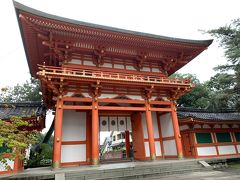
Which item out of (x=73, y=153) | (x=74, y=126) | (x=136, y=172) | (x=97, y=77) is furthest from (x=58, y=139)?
(x=136, y=172)

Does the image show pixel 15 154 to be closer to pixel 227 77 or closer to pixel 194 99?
pixel 227 77

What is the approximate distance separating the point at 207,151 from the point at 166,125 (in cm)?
334

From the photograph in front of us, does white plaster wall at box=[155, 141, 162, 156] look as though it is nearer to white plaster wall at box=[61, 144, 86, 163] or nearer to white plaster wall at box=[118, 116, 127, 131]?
white plaster wall at box=[118, 116, 127, 131]

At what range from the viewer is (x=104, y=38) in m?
10.9

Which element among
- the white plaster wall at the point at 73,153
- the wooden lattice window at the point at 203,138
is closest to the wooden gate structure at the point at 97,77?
the white plaster wall at the point at 73,153

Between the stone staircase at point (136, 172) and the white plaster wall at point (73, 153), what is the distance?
294 centimetres

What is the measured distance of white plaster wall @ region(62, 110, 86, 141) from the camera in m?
11.0

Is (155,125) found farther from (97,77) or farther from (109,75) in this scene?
(97,77)

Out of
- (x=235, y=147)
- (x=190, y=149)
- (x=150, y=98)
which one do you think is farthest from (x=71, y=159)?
(x=235, y=147)

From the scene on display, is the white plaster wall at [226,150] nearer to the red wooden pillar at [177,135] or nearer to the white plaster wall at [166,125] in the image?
the red wooden pillar at [177,135]

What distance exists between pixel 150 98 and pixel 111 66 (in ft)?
11.0

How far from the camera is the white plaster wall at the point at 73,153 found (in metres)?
10.6

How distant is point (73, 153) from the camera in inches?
426

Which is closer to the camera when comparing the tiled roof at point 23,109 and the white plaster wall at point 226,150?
the tiled roof at point 23,109
